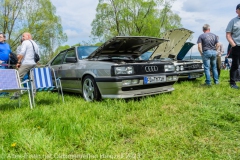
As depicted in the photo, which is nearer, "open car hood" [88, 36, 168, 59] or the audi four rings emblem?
the audi four rings emblem

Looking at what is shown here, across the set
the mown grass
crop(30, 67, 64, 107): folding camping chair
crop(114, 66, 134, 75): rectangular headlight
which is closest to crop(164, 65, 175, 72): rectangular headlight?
crop(114, 66, 134, 75): rectangular headlight

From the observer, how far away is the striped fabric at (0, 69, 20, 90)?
147 inches

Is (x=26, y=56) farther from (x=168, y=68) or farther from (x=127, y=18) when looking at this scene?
(x=127, y=18)

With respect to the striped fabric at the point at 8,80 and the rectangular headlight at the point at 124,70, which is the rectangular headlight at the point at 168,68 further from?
the striped fabric at the point at 8,80

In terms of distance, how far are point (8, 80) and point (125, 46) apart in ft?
8.83

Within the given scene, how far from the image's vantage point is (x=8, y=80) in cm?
384

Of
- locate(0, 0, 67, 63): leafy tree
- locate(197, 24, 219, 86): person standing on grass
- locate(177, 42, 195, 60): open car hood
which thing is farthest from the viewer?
locate(0, 0, 67, 63): leafy tree

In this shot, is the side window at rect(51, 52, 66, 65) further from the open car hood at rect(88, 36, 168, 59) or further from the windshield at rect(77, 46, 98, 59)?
the open car hood at rect(88, 36, 168, 59)

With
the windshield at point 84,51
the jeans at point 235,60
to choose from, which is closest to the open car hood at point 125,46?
the windshield at point 84,51

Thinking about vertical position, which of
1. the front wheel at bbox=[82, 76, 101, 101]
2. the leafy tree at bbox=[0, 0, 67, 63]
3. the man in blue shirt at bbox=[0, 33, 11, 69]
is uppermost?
the leafy tree at bbox=[0, 0, 67, 63]

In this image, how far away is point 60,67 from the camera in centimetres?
557

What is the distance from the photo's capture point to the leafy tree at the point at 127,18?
26734 millimetres

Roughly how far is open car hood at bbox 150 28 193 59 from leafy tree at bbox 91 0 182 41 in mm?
20168

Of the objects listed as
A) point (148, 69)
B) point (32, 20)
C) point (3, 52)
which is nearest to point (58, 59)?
point (3, 52)
